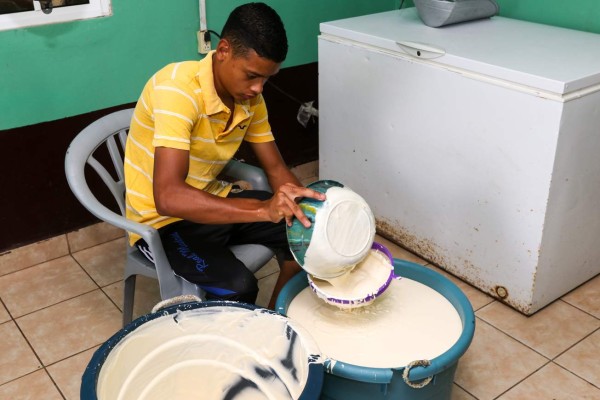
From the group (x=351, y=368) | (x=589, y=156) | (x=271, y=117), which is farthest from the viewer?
(x=271, y=117)

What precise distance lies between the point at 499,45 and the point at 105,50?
1415 millimetres

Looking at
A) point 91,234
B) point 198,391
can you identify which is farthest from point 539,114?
point 91,234

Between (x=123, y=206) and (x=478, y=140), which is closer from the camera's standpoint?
(x=123, y=206)

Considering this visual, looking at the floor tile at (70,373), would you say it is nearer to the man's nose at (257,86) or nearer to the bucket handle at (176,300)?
the bucket handle at (176,300)

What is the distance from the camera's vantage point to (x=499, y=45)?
2.19 m

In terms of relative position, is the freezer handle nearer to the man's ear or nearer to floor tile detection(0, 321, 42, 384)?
the man's ear

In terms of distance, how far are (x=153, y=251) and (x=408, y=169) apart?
1.10 metres

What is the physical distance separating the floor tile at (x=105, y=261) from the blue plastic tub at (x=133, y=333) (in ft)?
3.31

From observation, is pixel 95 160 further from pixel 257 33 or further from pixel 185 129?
pixel 257 33

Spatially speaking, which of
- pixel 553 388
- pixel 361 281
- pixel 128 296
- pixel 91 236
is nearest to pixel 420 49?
pixel 361 281

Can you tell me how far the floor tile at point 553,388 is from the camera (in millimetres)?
1842

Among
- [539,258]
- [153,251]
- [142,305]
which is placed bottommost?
[142,305]

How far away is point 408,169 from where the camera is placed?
2.39 metres

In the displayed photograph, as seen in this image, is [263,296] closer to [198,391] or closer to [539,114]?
[198,391]
